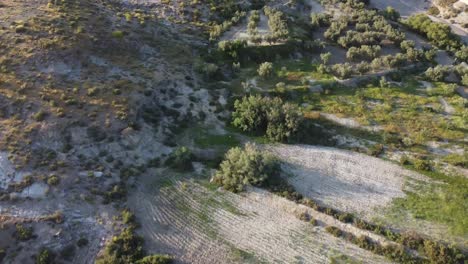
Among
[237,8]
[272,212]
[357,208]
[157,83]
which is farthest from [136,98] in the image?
[237,8]

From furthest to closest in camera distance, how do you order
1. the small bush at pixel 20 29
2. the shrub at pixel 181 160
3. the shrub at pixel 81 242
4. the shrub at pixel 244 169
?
the small bush at pixel 20 29 < the shrub at pixel 181 160 < the shrub at pixel 244 169 < the shrub at pixel 81 242

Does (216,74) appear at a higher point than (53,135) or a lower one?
higher

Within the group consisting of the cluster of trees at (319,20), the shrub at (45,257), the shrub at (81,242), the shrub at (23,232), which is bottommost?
the shrub at (45,257)

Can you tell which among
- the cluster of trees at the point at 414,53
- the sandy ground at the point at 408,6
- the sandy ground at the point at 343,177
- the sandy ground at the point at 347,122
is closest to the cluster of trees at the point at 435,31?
the cluster of trees at the point at 414,53

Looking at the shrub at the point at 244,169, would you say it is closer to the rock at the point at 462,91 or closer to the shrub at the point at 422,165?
the shrub at the point at 422,165

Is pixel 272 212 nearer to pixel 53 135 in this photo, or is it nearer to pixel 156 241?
pixel 156 241

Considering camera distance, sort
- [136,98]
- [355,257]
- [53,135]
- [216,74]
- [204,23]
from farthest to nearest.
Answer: [204,23] → [216,74] → [136,98] → [53,135] → [355,257]

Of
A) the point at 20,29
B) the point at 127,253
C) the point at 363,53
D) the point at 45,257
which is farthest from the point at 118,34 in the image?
the point at 363,53

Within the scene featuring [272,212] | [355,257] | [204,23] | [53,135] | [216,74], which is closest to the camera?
[355,257]
